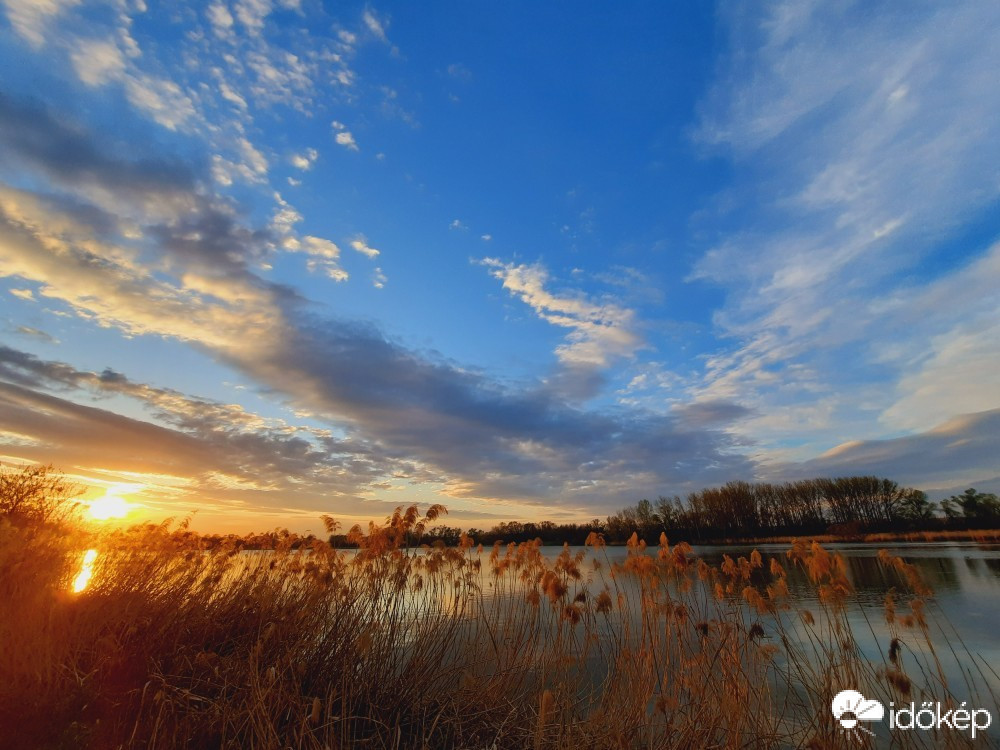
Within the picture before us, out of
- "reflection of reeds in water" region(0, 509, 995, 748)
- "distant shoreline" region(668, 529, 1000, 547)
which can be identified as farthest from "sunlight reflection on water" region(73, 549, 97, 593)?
"distant shoreline" region(668, 529, 1000, 547)

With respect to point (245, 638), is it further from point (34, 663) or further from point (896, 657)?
point (896, 657)

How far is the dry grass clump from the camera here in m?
4.28

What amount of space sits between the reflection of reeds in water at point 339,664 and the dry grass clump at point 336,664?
3 centimetres

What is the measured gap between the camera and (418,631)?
7.29 meters

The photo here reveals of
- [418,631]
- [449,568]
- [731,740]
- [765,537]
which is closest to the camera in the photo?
[731,740]

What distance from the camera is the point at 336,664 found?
6.21 m

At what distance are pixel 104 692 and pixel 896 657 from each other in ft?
27.3

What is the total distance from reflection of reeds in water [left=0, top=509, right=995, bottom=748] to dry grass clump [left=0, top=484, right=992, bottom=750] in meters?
0.03

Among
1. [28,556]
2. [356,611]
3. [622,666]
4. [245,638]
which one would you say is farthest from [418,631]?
[28,556]

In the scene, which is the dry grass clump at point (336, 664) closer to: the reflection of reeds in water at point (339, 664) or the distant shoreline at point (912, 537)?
A: the reflection of reeds in water at point (339, 664)

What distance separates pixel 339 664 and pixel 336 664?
1.5 inches

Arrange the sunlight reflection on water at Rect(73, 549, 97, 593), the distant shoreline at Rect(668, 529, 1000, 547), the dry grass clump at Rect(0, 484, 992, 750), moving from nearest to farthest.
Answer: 1. the dry grass clump at Rect(0, 484, 992, 750)
2. the sunlight reflection on water at Rect(73, 549, 97, 593)
3. the distant shoreline at Rect(668, 529, 1000, 547)

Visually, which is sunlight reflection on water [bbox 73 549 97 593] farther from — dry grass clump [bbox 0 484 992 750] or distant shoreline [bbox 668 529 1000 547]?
distant shoreline [bbox 668 529 1000 547]

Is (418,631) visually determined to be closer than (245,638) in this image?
No
